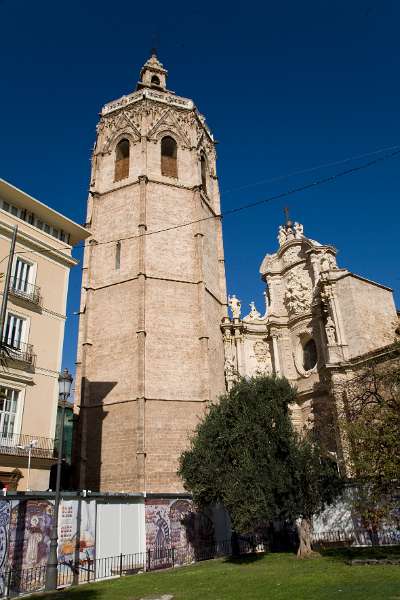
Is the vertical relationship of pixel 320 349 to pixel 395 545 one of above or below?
above

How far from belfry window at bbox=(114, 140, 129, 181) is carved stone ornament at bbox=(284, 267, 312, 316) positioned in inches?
499

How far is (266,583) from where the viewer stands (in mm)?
10672

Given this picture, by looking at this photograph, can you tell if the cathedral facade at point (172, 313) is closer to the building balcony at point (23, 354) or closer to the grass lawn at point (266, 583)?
the building balcony at point (23, 354)

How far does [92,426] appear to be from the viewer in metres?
25.5

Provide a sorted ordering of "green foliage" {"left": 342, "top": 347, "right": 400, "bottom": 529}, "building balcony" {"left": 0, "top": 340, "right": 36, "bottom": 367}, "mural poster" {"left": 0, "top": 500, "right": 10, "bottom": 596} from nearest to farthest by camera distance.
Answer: "mural poster" {"left": 0, "top": 500, "right": 10, "bottom": 596}, "green foliage" {"left": 342, "top": 347, "right": 400, "bottom": 529}, "building balcony" {"left": 0, "top": 340, "right": 36, "bottom": 367}

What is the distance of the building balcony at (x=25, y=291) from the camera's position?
17614 millimetres

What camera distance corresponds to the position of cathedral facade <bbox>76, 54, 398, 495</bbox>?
2453 cm

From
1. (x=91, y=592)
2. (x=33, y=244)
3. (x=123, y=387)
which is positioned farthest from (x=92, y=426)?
(x=91, y=592)

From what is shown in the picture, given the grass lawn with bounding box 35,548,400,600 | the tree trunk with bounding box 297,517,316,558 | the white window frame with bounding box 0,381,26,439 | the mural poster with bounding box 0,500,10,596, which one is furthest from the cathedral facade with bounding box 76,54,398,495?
the mural poster with bounding box 0,500,10,596

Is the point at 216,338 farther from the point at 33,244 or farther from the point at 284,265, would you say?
the point at 33,244

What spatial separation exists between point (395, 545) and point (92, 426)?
1504cm

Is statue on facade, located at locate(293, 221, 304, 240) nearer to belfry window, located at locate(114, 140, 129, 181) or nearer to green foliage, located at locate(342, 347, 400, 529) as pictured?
A: belfry window, located at locate(114, 140, 129, 181)

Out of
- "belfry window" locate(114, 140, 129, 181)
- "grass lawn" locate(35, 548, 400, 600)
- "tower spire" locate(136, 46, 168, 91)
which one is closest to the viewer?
"grass lawn" locate(35, 548, 400, 600)

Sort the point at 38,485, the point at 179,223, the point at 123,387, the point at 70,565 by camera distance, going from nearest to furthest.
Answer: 1. the point at 70,565
2. the point at 38,485
3. the point at 123,387
4. the point at 179,223
